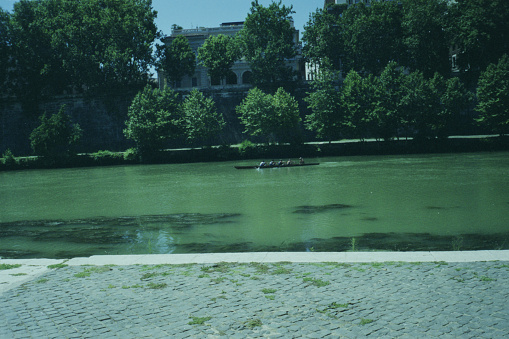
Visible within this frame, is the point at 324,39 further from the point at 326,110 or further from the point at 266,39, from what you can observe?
the point at 326,110

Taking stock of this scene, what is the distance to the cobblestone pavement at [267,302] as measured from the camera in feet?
19.8

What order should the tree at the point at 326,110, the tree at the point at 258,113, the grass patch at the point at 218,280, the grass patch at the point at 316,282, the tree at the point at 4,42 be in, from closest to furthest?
the grass patch at the point at 316,282 → the grass patch at the point at 218,280 → the tree at the point at 326,110 → the tree at the point at 258,113 → the tree at the point at 4,42

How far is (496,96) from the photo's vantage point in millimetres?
52656

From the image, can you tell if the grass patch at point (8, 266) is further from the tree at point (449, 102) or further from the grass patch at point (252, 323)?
the tree at point (449, 102)

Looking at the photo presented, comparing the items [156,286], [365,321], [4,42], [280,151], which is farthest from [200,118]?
[365,321]

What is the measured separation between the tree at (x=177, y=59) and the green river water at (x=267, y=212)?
108ft

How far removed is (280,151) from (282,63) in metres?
16.4

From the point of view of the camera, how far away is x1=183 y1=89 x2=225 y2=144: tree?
191 feet

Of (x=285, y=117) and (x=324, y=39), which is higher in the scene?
(x=324, y=39)

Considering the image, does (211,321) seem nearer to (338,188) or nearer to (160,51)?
(338,188)

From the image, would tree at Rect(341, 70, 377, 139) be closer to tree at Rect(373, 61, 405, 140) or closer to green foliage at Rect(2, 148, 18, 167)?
tree at Rect(373, 61, 405, 140)

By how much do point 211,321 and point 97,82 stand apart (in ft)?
205

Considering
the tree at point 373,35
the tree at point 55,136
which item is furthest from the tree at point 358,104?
the tree at point 55,136

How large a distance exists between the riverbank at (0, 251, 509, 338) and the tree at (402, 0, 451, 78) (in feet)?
186
